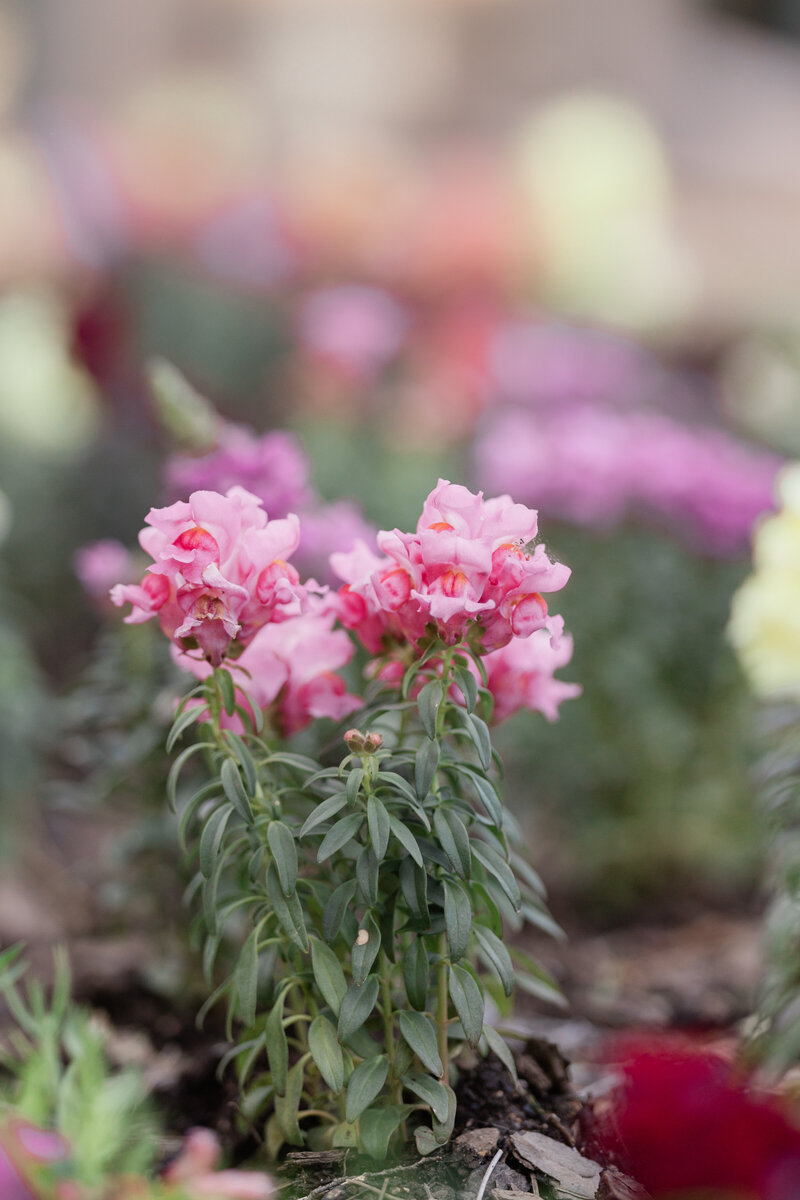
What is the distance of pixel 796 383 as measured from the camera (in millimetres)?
5031

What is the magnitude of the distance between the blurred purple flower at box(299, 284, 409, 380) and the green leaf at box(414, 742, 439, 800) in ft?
Answer: 11.7

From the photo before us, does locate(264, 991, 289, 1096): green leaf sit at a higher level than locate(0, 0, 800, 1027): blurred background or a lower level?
lower

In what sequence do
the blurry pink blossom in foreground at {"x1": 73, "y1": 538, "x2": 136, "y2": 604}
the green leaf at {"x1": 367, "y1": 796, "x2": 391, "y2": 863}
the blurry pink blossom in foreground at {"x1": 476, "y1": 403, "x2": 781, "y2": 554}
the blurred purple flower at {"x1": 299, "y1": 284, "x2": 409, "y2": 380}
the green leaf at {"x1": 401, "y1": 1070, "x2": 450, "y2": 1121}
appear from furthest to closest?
the blurred purple flower at {"x1": 299, "y1": 284, "x2": 409, "y2": 380}, the blurry pink blossom in foreground at {"x1": 476, "y1": 403, "x2": 781, "y2": 554}, the blurry pink blossom in foreground at {"x1": 73, "y1": 538, "x2": 136, "y2": 604}, the green leaf at {"x1": 401, "y1": 1070, "x2": 450, "y2": 1121}, the green leaf at {"x1": 367, "y1": 796, "x2": 391, "y2": 863}

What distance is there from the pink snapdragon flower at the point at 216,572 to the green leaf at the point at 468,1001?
0.49 meters

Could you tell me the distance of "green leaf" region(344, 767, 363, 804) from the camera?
1.36m

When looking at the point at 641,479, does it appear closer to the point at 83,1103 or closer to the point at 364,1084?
the point at 364,1084

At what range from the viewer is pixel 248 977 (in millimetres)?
1450

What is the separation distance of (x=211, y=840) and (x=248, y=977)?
19 centimetres

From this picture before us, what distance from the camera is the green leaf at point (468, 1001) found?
1.39 metres

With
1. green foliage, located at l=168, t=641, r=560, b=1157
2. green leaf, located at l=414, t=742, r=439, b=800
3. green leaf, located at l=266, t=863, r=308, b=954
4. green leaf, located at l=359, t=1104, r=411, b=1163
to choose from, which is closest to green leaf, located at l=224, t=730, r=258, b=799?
green foliage, located at l=168, t=641, r=560, b=1157

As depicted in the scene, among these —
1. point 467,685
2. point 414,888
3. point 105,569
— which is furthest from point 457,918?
point 105,569

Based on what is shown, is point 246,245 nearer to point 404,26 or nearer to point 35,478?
point 35,478

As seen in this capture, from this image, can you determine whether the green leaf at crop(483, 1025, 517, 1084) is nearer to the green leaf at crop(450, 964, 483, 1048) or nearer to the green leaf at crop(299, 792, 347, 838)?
the green leaf at crop(450, 964, 483, 1048)

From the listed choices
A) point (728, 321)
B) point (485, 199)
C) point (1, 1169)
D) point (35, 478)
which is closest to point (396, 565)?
point (1, 1169)
